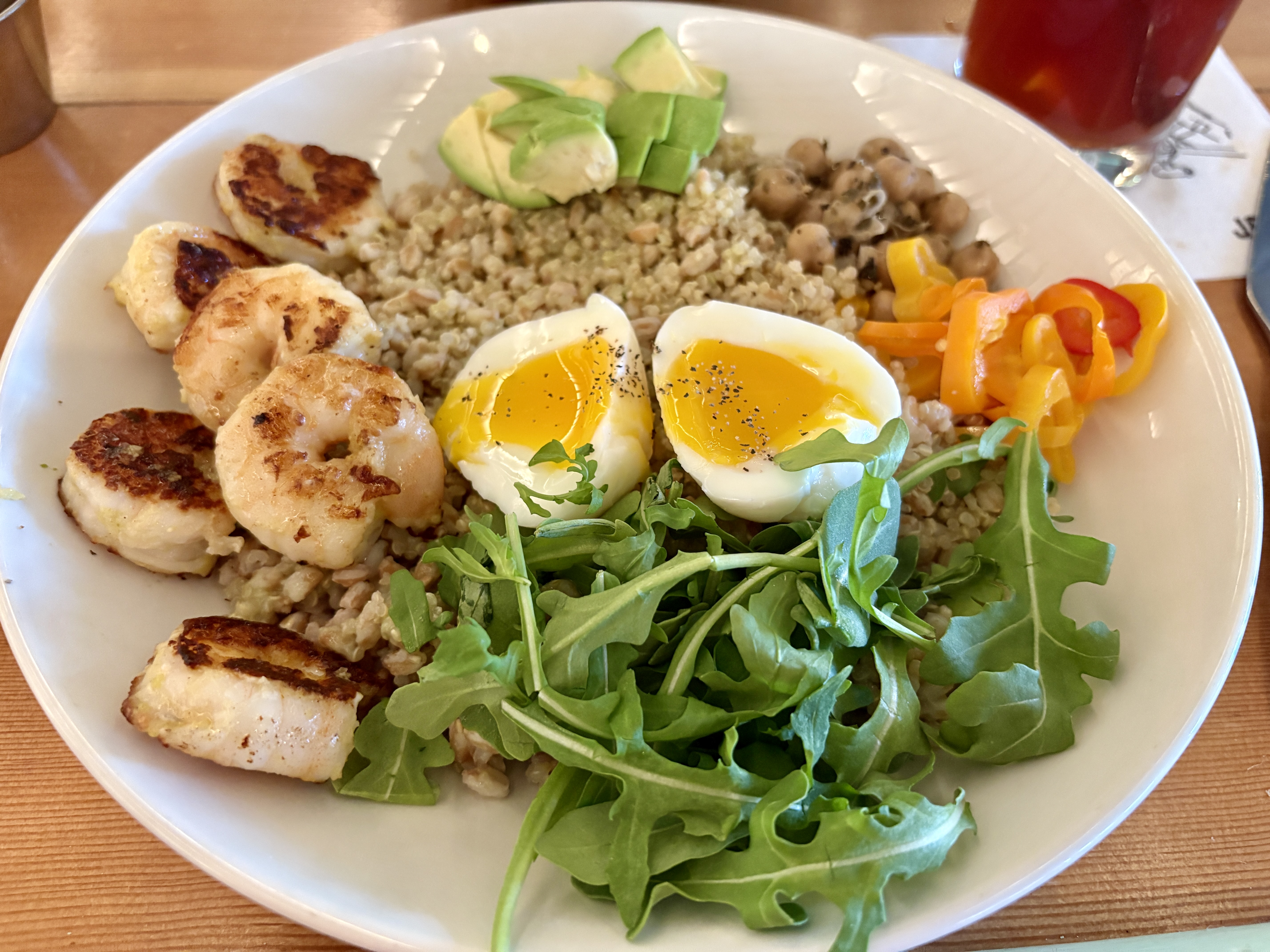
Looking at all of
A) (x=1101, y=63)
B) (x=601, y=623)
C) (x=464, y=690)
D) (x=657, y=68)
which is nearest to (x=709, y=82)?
(x=657, y=68)

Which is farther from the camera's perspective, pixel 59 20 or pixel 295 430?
pixel 59 20

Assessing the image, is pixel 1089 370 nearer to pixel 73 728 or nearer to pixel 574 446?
pixel 574 446

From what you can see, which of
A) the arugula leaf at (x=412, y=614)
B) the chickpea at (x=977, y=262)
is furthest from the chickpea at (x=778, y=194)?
the arugula leaf at (x=412, y=614)

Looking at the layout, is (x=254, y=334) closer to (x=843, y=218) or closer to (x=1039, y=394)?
(x=843, y=218)

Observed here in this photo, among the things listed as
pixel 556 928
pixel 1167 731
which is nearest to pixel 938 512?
pixel 1167 731

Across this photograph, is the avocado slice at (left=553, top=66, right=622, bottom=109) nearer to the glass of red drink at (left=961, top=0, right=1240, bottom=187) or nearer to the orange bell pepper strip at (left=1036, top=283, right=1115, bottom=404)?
the glass of red drink at (left=961, top=0, right=1240, bottom=187)

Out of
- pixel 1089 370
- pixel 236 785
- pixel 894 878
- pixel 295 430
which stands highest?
pixel 1089 370

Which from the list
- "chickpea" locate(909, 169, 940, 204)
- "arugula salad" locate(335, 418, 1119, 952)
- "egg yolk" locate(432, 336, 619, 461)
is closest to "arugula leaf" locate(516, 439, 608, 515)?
"arugula salad" locate(335, 418, 1119, 952)
